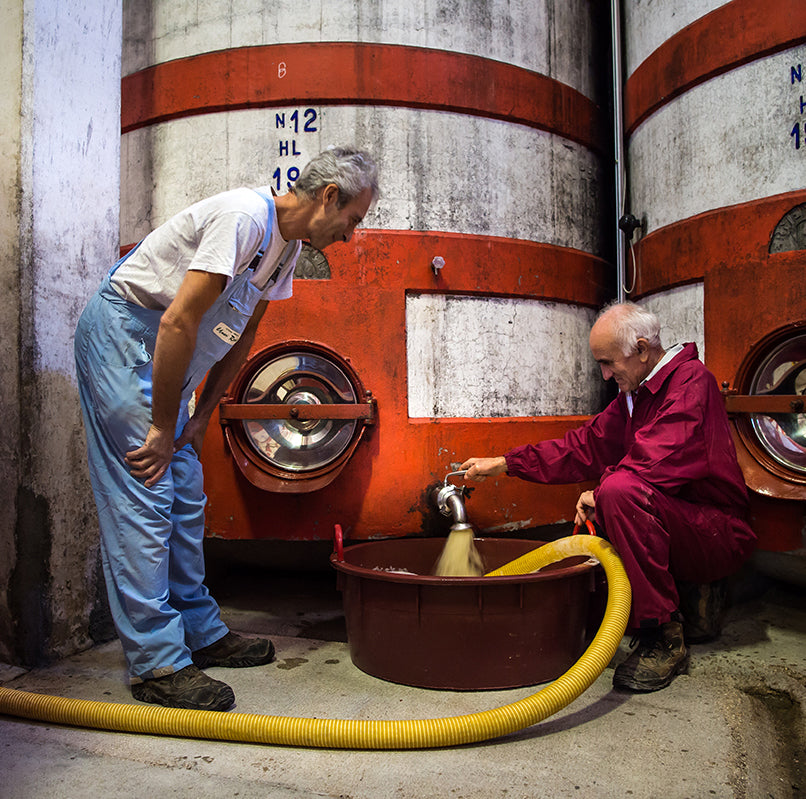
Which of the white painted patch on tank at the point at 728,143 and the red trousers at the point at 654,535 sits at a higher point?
the white painted patch on tank at the point at 728,143

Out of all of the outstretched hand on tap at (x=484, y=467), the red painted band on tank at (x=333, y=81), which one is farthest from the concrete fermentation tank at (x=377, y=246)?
the outstretched hand on tap at (x=484, y=467)

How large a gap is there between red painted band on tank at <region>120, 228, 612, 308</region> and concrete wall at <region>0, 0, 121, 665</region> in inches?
20.0

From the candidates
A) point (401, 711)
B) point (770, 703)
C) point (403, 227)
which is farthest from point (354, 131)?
point (770, 703)

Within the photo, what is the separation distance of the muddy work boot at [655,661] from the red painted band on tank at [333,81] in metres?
2.02

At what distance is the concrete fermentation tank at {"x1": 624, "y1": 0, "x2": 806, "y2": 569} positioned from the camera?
2.46 metres

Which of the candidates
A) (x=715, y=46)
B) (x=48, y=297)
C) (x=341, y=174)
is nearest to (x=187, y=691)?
(x=48, y=297)

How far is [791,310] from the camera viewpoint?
96.0 inches

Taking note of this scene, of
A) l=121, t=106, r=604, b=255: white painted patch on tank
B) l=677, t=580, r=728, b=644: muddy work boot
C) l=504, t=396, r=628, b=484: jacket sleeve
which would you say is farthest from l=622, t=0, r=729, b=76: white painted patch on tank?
l=677, t=580, r=728, b=644: muddy work boot

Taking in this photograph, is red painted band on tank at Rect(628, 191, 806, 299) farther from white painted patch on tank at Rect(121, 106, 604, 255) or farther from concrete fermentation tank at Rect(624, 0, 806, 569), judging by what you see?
white painted patch on tank at Rect(121, 106, 604, 255)

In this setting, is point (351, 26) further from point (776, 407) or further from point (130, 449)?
point (776, 407)

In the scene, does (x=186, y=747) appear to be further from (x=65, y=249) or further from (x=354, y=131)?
(x=354, y=131)

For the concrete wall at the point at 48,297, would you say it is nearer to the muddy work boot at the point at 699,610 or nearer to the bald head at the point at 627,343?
the bald head at the point at 627,343

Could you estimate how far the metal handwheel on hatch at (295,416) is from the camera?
8.43 feet

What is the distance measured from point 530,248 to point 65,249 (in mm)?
1738
